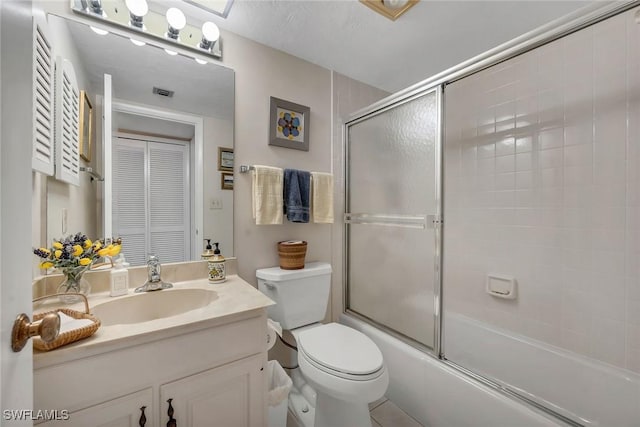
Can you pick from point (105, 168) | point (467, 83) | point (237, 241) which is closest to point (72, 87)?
point (105, 168)

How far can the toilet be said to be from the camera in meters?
1.08

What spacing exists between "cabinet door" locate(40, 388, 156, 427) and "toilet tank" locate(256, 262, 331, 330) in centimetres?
74

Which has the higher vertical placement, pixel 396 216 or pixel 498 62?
pixel 498 62

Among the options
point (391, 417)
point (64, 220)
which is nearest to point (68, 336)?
point (64, 220)

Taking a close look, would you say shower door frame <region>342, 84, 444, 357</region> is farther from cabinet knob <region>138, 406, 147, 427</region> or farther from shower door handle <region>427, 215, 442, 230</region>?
cabinet knob <region>138, 406, 147, 427</region>

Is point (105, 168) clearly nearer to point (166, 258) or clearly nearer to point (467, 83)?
point (166, 258)

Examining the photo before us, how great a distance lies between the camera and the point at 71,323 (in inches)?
30.1

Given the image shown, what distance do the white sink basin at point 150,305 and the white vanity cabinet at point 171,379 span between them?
25 cm

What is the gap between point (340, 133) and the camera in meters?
1.96

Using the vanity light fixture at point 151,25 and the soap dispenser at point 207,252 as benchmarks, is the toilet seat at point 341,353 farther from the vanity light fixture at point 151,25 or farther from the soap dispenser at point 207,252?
the vanity light fixture at point 151,25

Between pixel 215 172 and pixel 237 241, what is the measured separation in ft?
1.35

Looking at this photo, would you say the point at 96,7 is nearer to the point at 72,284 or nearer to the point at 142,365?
the point at 72,284

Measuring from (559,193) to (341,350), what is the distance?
1.42m

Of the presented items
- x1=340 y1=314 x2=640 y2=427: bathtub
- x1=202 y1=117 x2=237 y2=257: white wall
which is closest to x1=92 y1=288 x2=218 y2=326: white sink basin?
x1=202 y1=117 x2=237 y2=257: white wall
